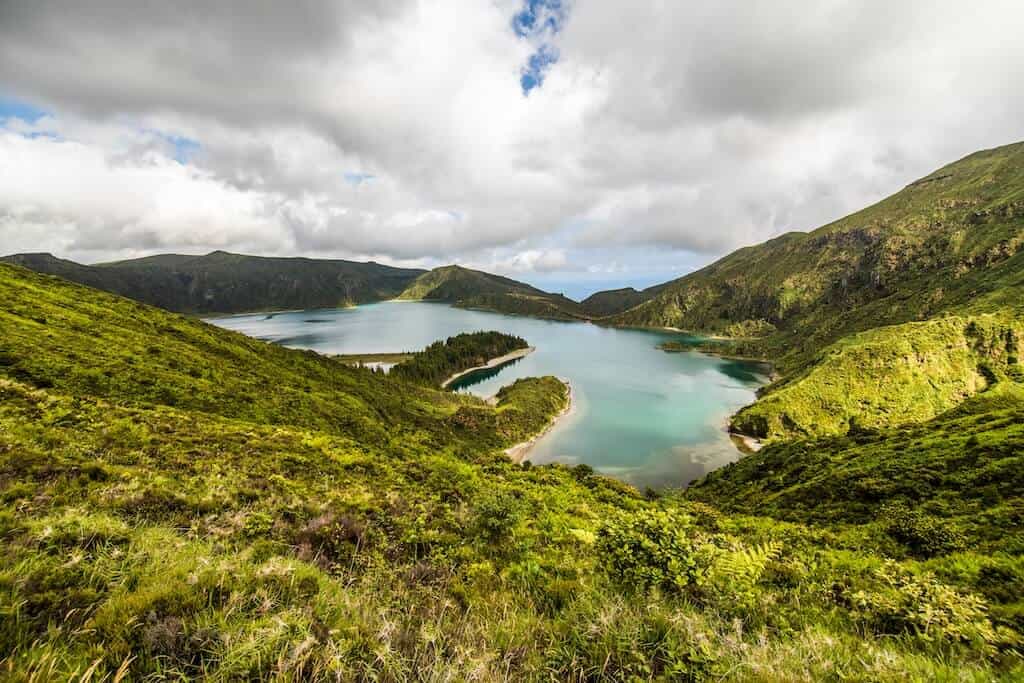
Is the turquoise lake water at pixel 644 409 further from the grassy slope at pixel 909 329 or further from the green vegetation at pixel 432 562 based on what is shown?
the green vegetation at pixel 432 562

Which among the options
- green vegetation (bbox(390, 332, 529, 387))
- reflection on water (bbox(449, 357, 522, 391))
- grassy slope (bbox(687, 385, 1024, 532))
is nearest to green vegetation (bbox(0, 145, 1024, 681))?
grassy slope (bbox(687, 385, 1024, 532))

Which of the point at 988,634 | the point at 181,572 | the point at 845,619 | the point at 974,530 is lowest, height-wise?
the point at 974,530

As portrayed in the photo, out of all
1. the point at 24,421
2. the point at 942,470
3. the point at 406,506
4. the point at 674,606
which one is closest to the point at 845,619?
the point at 674,606

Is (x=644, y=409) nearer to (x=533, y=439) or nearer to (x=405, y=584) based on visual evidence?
(x=533, y=439)

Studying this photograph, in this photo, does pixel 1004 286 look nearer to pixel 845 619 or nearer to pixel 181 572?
pixel 845 619

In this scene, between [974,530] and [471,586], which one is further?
[974,530]

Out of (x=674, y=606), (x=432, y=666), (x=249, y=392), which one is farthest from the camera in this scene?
(x=249, y=392)

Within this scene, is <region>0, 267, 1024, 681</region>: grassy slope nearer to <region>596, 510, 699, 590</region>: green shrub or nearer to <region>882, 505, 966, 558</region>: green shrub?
<region>596, 510, 699, 590</region>: green shrub
